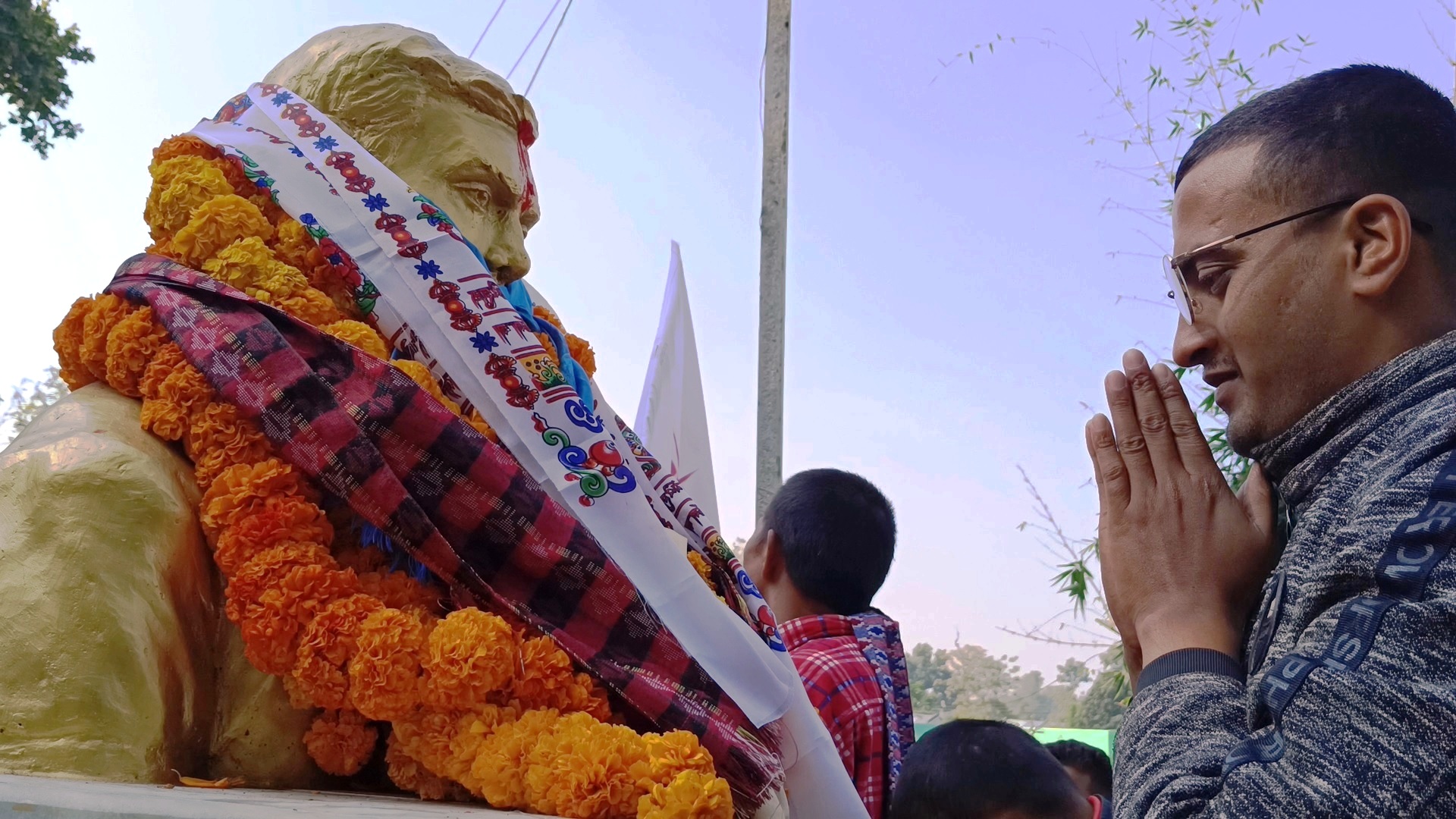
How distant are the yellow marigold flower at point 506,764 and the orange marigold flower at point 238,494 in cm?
52

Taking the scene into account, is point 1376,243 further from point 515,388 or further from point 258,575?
point 258,575

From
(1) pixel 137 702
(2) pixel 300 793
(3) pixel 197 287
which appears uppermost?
(3) pixel 197 287

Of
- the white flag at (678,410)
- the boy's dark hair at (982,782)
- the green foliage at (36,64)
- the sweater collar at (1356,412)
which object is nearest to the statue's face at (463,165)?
the boy's dark hair at (982,782)

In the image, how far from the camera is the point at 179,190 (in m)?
2.09

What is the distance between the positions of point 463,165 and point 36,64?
5897 millimetres

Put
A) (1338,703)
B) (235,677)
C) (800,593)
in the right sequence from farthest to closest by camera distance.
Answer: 1. (800,593)
2. (235,677)
3. (1338,703)

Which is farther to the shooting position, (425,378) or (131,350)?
(425,378)

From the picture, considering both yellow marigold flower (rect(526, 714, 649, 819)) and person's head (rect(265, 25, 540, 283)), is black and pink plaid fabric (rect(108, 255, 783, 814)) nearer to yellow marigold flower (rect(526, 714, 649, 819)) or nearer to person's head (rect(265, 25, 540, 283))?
yellow marigold flower (rect(526, 714, 649, 819))

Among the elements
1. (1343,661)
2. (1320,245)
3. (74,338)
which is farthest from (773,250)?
(1343,661)

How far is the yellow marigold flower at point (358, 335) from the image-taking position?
6.62ft

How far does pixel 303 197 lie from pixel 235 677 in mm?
910

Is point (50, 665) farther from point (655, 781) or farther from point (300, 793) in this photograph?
point (655, 781)

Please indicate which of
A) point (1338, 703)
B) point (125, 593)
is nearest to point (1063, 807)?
point (1338, 703)

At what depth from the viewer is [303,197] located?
7.05ft
